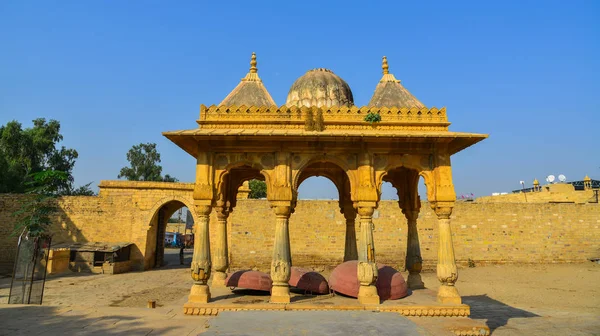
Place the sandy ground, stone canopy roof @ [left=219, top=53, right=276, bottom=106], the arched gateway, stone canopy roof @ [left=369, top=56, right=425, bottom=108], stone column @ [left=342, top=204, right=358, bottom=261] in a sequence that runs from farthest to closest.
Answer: stone column @ [left=342, top=204, right=358, bottom=261]
stone canopy roof @ [left=219, top=53, right=276, bottom=106]
stone canopy roof @ [left=369, top=56, right=425, bottom=108]
the sandy ground
the arched gateway

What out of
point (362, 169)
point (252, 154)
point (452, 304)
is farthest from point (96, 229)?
point (452, 304)

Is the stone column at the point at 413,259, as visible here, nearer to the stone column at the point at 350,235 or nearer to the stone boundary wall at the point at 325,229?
the stone column at the point at 350,235

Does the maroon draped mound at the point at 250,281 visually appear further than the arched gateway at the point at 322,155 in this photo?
Yes

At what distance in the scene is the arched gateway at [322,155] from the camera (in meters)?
7.57

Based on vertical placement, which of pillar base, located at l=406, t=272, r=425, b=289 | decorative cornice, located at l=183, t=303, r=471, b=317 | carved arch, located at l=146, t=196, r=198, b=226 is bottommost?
decorative cornice, located at l=183, t=303, r=471, b=317

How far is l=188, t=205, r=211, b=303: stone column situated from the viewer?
747 cm

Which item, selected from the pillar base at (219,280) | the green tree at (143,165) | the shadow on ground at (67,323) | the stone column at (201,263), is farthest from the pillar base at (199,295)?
the green tree at (143,165)

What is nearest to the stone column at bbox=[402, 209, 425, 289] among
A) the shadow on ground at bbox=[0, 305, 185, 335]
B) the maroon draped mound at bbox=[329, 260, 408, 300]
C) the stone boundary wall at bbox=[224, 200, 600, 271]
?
the maroon draped mound at bbox=[329, 260, 408, 300]

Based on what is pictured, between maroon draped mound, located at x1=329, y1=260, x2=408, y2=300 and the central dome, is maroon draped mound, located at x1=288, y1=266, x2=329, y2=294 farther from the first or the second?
the central dome

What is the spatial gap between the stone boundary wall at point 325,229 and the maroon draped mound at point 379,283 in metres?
10.2

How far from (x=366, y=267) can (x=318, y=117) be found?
3575 millimetres

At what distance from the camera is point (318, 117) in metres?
8.37

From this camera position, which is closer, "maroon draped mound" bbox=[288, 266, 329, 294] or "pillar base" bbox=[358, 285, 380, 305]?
"pillar base" bbox=[358, 285, 380, 305]

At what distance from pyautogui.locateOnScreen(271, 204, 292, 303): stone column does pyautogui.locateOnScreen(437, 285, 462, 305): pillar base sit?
3.28 m
